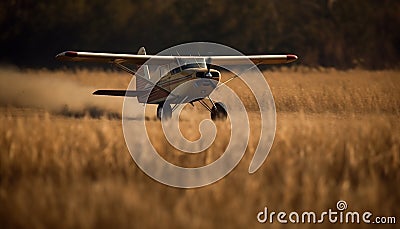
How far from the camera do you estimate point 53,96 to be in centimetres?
1859

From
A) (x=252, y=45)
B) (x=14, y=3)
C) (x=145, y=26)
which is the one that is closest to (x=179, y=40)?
(x=145, y=26)

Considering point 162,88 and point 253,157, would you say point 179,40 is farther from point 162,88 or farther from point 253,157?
point 253,157

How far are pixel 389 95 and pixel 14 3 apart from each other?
21.0 m

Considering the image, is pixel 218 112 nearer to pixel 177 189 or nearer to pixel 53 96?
pixel 53 96

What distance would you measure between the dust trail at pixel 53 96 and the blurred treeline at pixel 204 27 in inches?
223

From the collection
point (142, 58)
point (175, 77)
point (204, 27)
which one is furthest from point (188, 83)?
point (204, 27)

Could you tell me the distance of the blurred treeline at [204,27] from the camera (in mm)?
27797

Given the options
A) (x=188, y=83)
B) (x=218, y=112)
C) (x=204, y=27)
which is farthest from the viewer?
(x=204, y=27)

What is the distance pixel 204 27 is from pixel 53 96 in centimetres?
1511

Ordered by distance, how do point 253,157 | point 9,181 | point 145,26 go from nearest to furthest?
point 9,181, point 253,157, point 145,26

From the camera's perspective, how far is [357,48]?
2670 centimetres

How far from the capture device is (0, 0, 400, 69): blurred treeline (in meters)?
27.8

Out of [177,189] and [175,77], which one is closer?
[177,189]

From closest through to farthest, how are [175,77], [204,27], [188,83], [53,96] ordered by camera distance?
[188,83]
[175,77]
[53,96]
[204,27]
